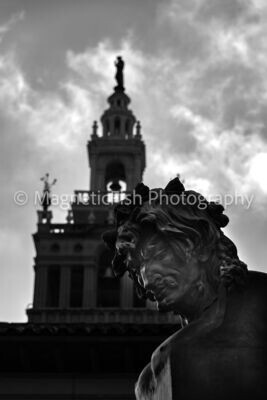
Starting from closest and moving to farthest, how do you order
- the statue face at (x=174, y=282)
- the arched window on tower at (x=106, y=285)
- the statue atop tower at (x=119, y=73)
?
the statue face at (x=174, y=282) → the arched window on tower at (x=106, y=285) → the statue atop tower at (x=119, y=73)

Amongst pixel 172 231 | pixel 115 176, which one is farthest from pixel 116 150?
pixel 172 231

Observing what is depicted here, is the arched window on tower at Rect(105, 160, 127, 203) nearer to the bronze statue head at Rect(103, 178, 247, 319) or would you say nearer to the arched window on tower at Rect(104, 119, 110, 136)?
the arched window on tower at Rect(104, 119, 110, 136)

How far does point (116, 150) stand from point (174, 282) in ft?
207

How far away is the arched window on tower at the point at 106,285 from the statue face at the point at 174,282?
2129 inches

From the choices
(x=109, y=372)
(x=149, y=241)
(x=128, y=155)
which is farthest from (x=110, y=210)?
(x=149, y=241)

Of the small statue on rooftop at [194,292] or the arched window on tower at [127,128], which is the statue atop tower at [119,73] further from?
the small statue on rooftop at [194,292]

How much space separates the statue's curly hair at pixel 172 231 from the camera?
380 cm

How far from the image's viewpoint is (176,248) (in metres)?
3.81

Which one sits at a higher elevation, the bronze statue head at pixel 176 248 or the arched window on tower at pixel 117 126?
the arched window on tower at pixel 117 126

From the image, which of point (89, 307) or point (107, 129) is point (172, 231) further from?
point (107, 129)

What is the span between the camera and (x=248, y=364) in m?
3.45

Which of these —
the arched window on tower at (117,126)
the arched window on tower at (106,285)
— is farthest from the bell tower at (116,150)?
the arched window on tower at (106,285)

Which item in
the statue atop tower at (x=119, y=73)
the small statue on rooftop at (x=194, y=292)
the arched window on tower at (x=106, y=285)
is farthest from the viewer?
the statue atop tower at (x=119, y=73)

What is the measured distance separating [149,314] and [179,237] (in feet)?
166
